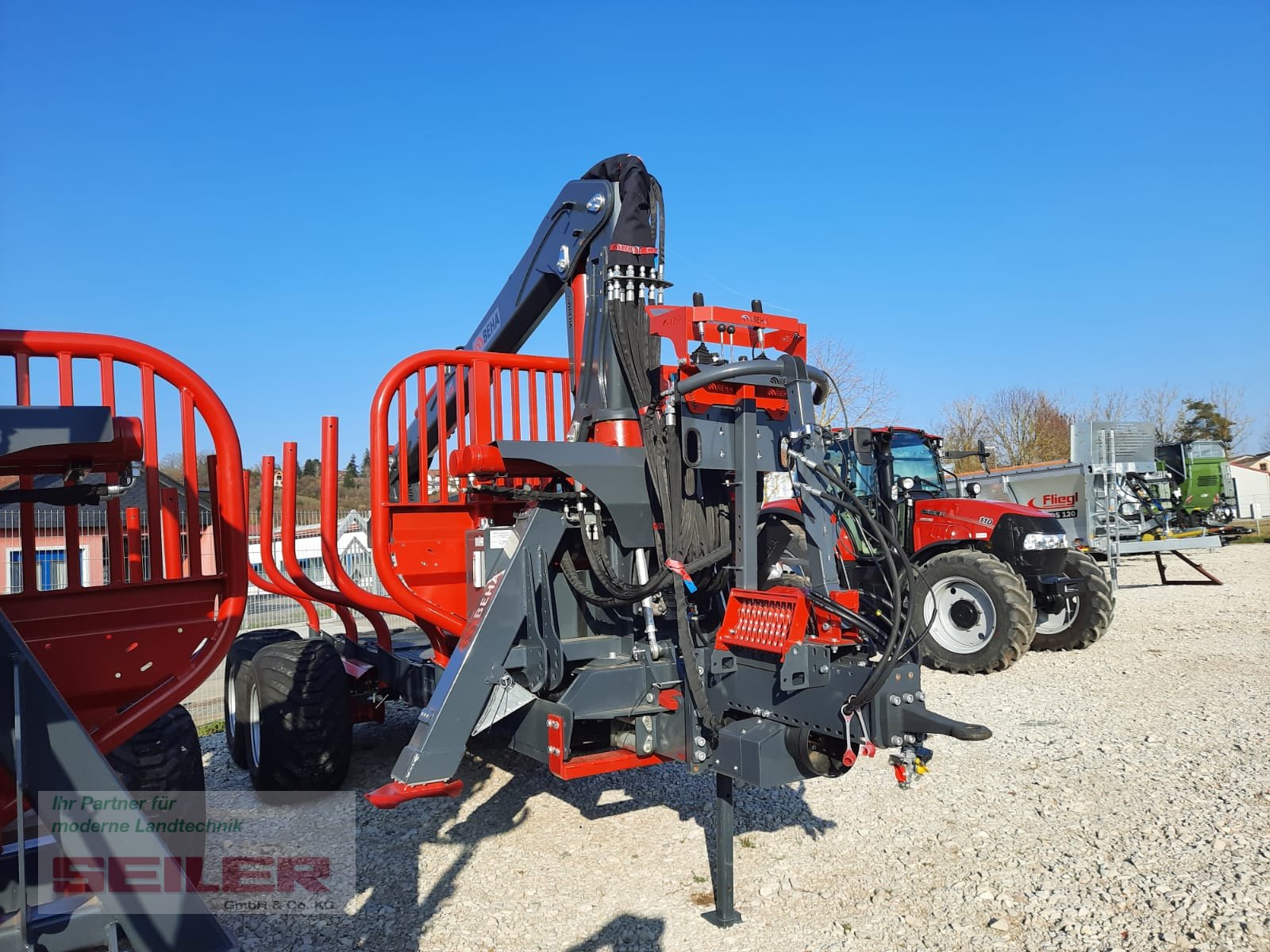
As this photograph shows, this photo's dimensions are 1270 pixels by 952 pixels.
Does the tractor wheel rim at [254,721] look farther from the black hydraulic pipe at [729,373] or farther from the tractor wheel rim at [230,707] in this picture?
the black hydraulic pipe at [729,373]

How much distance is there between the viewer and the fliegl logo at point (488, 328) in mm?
6559

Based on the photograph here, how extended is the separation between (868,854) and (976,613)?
5.19m

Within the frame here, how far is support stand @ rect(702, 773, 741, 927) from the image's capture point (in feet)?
12.3

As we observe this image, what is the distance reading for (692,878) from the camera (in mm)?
4273

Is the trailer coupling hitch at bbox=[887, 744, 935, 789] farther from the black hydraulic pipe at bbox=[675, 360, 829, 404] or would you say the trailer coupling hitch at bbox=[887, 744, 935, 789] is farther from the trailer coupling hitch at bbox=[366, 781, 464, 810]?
the trailer coupling hitch at bbox=[366, 781, 464, 810]

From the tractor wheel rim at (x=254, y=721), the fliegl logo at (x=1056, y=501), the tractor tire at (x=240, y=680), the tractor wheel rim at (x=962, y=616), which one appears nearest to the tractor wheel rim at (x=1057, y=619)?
the tractor wheel rim at (x=962, y=616)

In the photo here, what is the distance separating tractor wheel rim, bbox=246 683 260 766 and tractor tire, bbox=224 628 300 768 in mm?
98

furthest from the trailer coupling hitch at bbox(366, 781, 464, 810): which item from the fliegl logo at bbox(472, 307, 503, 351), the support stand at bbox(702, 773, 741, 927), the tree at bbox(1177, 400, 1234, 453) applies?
the tree at bbox(1177, 400, 1234, 453)

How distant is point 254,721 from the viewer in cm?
568

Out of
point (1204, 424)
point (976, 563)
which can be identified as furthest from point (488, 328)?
point (1204, 424)

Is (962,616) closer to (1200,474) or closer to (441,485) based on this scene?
(441,485)

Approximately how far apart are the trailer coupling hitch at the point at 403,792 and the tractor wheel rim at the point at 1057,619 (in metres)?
8.48

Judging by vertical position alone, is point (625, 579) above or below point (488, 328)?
below

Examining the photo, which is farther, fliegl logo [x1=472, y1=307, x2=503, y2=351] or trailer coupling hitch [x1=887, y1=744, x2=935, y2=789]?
fliegl logo [x1=472, y1=307, x2=503, y2=351]
